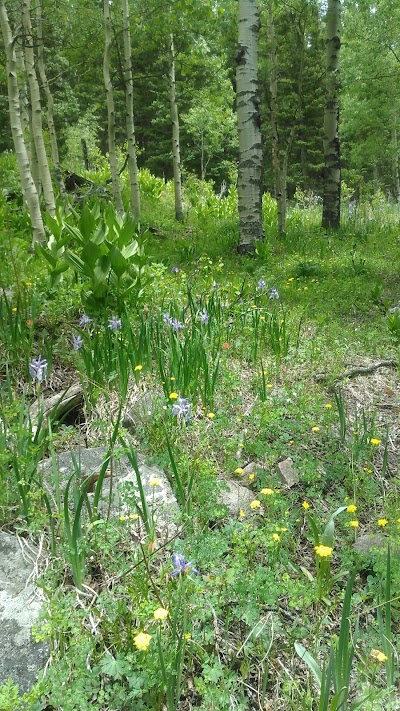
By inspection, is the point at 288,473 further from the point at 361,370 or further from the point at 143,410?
the point at 361,370

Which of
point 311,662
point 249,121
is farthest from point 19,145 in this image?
point 311,662

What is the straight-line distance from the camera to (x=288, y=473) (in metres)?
2.34

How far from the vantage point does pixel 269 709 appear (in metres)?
1.36

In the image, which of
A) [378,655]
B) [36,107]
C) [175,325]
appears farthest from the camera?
[36,107]

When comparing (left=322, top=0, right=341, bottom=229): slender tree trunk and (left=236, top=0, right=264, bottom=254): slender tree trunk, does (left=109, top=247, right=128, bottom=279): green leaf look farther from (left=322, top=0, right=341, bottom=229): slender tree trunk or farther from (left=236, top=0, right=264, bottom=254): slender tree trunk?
(left=322, top=0, right=341, bottom=229): slender tree trunk

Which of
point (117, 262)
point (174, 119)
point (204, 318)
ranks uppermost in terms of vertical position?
point (174, 119)

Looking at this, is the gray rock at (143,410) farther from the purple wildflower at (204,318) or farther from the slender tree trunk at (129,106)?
the slender tree trunk at (129,106)

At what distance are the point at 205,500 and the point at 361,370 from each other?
176 cm

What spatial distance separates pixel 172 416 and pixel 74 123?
60.8 ft

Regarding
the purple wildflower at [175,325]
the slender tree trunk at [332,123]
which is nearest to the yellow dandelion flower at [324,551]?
the purple wildflower at [175,325]

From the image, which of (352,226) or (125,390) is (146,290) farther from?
(352,226)

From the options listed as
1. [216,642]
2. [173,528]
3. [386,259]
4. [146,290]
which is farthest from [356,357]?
Result: [386,259]

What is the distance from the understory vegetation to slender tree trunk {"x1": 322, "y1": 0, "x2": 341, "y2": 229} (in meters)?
5.32

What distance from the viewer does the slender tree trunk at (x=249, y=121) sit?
20.8 feet
